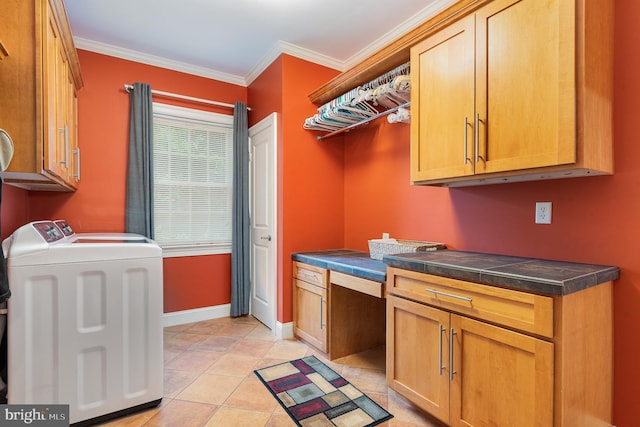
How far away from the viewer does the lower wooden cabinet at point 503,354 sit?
1.25 m

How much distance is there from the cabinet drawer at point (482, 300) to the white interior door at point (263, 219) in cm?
157

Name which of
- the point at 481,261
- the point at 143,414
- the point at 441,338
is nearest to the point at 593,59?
the point at 481,261

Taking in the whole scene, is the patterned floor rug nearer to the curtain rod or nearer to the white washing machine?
the white washing machine

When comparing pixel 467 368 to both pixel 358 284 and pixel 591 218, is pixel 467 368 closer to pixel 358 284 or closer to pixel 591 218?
pixel 358 284

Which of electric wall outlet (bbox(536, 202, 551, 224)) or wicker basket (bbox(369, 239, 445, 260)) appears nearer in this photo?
electric wall outlet (bbox(536, 202, 551, 224))

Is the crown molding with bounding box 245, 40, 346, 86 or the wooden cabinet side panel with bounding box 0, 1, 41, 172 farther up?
the crown molding with bounding box 245, 40, 346, 86

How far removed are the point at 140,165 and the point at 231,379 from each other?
205 cm

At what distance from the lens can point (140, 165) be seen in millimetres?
3016

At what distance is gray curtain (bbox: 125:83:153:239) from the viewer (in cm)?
300

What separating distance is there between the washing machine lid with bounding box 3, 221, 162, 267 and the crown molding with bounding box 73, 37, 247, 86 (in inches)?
75.3

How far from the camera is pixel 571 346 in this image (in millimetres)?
1267

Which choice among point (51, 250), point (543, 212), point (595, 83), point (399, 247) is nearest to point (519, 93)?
point (595, 83)

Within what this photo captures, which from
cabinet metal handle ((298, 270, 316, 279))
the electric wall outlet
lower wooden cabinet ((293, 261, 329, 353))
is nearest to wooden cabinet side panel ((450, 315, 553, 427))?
the electric wall outlet

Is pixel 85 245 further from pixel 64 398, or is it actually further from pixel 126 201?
pixel 126 201
